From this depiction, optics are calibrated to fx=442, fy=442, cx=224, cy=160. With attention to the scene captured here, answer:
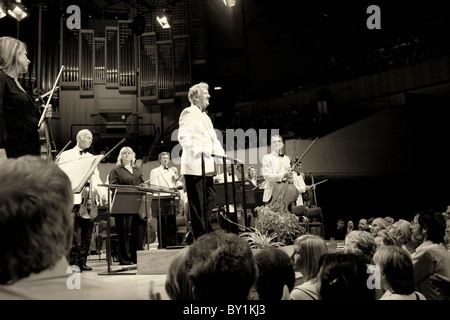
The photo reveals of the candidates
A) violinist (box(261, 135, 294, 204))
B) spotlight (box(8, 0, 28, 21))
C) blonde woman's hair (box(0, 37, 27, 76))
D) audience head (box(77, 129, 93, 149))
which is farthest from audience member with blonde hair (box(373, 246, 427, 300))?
spotlight (box(8, 0, 28, 21))

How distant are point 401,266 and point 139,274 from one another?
236cm

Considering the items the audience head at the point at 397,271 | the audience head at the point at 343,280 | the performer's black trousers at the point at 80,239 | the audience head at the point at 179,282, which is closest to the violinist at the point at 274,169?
the performer's black trousers at the point at 80,239

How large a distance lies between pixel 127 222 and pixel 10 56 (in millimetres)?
2534

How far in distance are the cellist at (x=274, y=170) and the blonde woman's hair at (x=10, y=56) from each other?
3.64 m

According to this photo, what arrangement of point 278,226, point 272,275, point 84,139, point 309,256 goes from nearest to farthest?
point 272,275
point 309,256
point 278,226
point 84,139

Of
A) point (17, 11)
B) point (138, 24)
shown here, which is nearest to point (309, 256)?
point (17, 11)

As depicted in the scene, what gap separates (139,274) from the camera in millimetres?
3938

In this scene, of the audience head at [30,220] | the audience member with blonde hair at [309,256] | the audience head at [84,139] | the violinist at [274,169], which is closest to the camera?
the audience head at [30,220]

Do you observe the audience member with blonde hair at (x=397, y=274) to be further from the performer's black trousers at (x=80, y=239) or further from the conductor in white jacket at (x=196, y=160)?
the performer's black trousers at (x=80, y=239)

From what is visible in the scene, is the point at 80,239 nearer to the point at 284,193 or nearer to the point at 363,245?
the point at 284,193

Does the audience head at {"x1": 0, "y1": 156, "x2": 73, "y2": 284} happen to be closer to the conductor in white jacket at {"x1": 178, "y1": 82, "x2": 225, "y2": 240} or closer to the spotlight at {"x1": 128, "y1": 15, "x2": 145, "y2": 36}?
the conductor in white jacket at {"x1": 178, "y1": 82, "x2": 225, "y2": 240}

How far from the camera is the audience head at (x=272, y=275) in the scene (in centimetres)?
212

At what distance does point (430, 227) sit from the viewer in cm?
355
